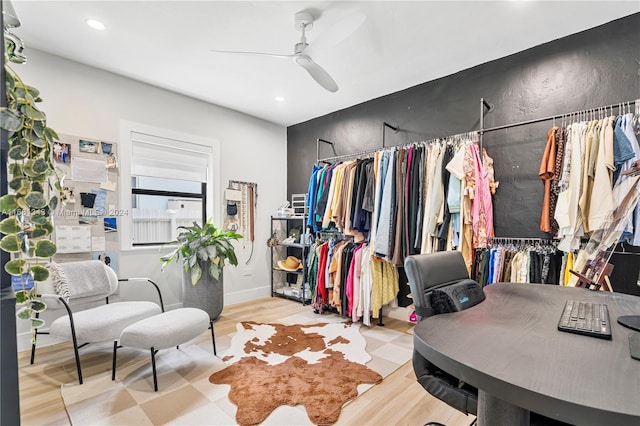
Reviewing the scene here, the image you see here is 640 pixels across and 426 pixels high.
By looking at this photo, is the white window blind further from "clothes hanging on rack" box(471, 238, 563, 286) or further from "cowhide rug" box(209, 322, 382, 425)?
"clothes hanging on rack" box(471, 238, 563, 286)

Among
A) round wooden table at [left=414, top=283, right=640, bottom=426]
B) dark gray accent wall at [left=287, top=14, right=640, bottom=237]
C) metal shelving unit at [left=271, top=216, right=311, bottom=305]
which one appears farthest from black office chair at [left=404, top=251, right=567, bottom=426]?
metal shelving unit at [left=271, top=216, right=311, bottom=305]

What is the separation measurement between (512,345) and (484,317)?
9.5 inches

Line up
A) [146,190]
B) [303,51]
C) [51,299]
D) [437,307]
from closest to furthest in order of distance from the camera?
[437,307], [303,51], [51,299], [146,190]

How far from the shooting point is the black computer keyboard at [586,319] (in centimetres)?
89

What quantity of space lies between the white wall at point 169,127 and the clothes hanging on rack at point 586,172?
333 cm

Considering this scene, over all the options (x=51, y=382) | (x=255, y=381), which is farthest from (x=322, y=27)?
(x=51, y=382)

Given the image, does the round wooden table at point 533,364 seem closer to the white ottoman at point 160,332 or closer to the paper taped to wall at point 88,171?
the white ottoman at point 160,332

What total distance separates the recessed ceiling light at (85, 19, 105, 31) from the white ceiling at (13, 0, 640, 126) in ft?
0.14

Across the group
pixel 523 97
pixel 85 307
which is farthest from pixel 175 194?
pixel 523 97

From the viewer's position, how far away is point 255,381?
6.92 ft

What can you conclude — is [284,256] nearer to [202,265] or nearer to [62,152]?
[202,265]

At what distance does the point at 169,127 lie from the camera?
3533 mm

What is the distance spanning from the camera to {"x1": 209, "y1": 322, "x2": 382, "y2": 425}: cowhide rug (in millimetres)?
1854

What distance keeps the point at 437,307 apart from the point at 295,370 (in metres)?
1.45
